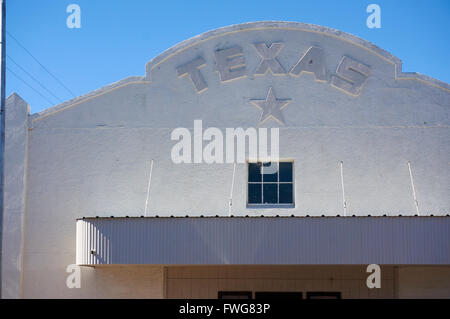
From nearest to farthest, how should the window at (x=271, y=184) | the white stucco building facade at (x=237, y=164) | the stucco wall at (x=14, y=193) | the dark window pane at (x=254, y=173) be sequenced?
the white stucco building facade at (x=237, y=164) < the stucco wall at (x=14, y=193) < the window at (x=271, y=184) < the dark window pane at (x=254, y=173)

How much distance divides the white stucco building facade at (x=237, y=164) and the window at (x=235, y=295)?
0.06m

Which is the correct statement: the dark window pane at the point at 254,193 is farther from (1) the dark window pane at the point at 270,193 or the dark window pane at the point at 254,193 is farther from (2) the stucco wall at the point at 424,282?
(2) the stucco wall at the point at 424,282

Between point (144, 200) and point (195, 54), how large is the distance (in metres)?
4.40

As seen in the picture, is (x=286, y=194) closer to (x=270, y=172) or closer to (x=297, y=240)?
(x=270, y=172)

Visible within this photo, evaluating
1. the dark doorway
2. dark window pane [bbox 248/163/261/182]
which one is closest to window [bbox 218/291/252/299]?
the dark doorway

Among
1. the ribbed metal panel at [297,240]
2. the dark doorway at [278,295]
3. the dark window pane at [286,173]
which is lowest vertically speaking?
the dark doorway at [278,295]

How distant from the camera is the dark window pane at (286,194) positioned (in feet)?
64.6

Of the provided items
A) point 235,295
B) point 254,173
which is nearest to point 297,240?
point 254,173

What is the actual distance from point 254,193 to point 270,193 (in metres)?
0.44

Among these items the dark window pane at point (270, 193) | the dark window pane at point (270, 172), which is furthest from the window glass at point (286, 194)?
the dark window pane at point (270, 172)

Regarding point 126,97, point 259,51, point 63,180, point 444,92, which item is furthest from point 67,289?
point 444,92

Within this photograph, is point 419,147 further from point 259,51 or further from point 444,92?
point 259,51

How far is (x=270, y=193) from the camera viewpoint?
19750 millimetres

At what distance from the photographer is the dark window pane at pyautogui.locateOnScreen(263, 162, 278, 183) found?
779 inches
